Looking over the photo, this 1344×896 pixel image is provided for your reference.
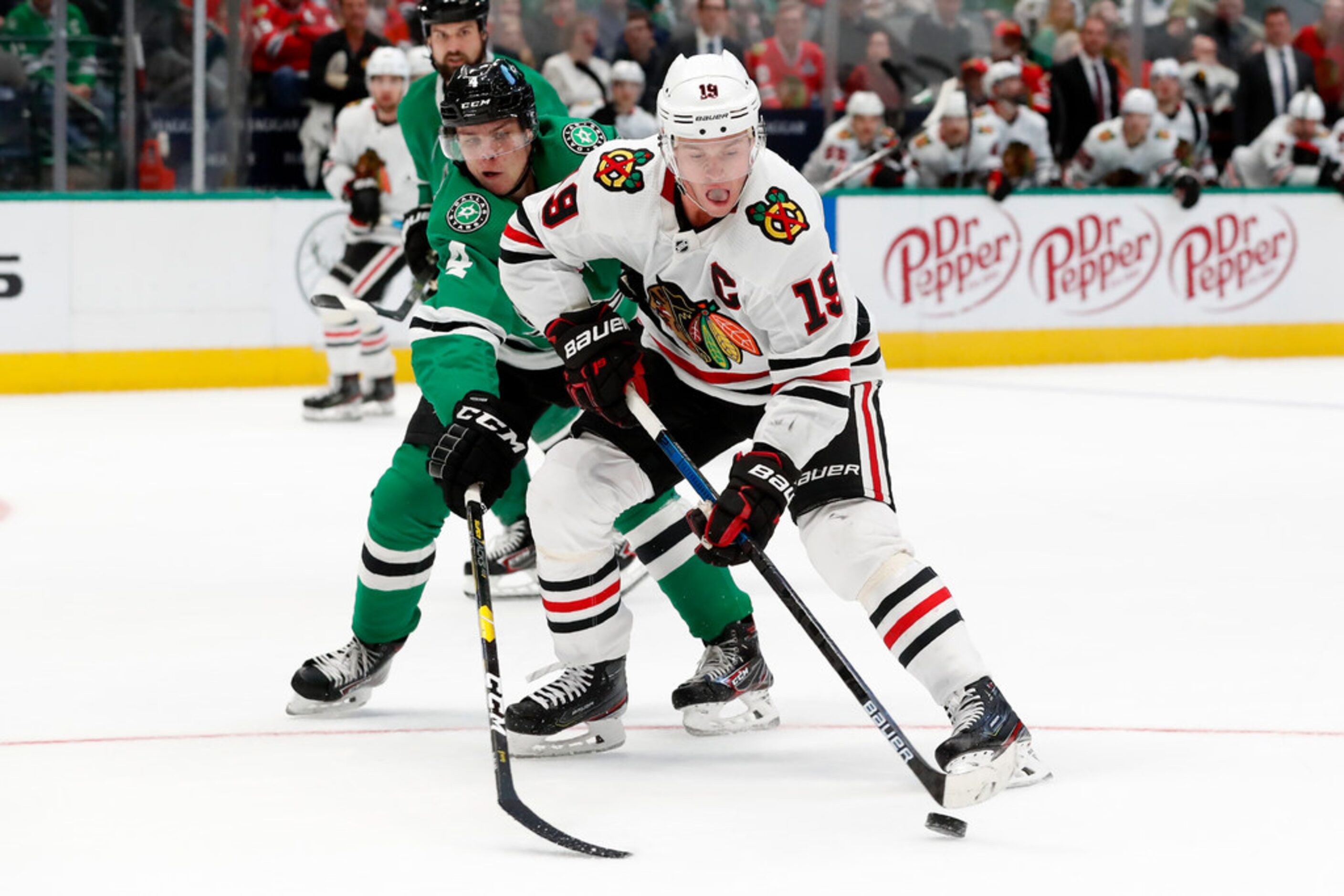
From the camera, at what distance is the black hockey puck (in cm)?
246

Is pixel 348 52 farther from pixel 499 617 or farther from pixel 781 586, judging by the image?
pixel 781 586

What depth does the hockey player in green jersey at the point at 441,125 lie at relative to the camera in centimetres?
397

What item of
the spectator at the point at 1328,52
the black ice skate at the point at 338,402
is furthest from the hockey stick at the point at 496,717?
the spectator at the point at 1328,52

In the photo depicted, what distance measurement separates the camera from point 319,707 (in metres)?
3.15

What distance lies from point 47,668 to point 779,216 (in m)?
1.71

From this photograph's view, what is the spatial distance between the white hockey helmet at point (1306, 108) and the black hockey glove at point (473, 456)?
26.0ft

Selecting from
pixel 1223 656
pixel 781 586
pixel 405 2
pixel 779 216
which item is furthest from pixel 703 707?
pixel 405 2

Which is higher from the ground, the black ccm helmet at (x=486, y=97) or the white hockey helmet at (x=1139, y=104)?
the white hockey helmet at (x=1139, y=104)

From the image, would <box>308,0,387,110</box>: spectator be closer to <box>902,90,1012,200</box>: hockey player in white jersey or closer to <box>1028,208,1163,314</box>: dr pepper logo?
<box>902,90,1012,200</box>: hockey player in white jersey

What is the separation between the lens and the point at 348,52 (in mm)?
Answer: 8203

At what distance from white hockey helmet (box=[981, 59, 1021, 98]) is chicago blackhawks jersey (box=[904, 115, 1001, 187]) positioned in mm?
195

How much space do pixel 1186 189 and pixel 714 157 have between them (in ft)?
23.3

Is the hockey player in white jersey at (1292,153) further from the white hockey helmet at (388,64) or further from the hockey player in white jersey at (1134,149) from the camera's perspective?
the white hockey helmet at (388,64)

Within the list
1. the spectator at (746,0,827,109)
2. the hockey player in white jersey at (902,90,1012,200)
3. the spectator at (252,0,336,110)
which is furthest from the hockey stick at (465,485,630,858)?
the hockey player in white jersey at (902,90,1012,200)
